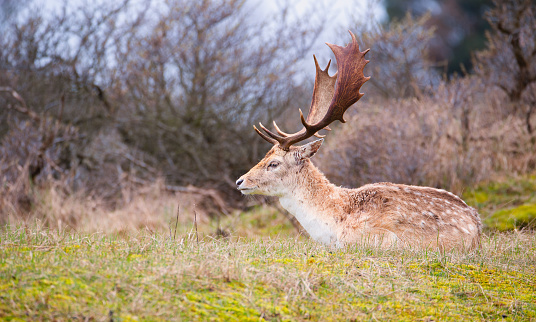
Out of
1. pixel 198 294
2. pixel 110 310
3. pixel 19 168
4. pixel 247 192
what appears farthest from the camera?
pixel 19 168

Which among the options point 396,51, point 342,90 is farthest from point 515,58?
point 342,90

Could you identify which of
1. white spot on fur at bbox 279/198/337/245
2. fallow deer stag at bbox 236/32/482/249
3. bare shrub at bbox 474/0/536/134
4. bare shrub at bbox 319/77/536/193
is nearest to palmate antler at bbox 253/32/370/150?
fallow deer stag at bbox 236/32/482/249

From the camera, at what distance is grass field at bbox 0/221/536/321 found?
3.63m

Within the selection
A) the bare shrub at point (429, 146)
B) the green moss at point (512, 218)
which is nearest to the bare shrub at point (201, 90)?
the bare shrub at point (429, 146)

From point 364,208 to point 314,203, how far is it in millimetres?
657

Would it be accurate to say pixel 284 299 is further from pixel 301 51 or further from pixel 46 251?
pixel 301 51

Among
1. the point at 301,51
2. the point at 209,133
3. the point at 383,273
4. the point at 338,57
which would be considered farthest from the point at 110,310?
the point at 301,51

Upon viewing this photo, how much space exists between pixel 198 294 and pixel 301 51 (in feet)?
44.5

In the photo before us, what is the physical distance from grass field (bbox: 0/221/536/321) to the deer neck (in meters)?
1.17

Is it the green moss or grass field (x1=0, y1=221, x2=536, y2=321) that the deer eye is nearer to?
grass field (x1=0, y1=221, x2=536, y2=321)

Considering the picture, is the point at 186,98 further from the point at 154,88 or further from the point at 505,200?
the point at 505,200

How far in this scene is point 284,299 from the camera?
3980 mm

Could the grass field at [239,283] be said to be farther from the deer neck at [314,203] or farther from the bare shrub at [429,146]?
the bare shrub at [429,146]

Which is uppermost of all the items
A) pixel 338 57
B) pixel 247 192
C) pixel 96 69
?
pixel 96 69
